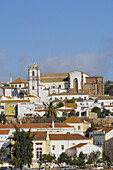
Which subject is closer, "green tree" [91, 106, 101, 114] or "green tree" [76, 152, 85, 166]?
"green tree" [76, 152, 85, 166]

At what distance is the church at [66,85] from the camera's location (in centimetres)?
12119

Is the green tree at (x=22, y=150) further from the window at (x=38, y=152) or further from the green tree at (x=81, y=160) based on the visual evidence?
the green tree at (x=81, y=160)

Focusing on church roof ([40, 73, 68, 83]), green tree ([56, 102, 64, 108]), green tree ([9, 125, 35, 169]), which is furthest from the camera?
church roof ([40, 73, 68, 83])

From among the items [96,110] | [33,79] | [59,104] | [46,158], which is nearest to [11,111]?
[59,104]

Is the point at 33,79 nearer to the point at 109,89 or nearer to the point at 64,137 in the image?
A: the point at 109,89

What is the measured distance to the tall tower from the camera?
4788 inches

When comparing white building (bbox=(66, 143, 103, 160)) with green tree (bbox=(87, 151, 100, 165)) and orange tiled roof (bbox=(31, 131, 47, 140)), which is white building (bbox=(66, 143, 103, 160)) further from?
orange tiled roof (bbox=(31, 131, 47, 140))

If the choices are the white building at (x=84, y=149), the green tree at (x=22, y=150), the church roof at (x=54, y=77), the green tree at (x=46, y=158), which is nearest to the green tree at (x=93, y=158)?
the white building at (x=84, y=149)

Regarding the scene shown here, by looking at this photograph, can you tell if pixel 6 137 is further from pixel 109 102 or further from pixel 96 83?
pixel 96 83

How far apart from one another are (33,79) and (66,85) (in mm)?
7531

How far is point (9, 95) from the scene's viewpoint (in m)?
124

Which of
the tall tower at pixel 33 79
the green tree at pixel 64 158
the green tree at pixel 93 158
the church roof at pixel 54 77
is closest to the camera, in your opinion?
the green tree at pixel 64 158

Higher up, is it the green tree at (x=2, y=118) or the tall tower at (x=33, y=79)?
the tall tower at (x=33, y=79)

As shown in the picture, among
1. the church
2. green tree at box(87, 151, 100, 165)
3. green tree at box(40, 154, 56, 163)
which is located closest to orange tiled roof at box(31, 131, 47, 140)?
green tree at box(40, 154, 56, 163)
